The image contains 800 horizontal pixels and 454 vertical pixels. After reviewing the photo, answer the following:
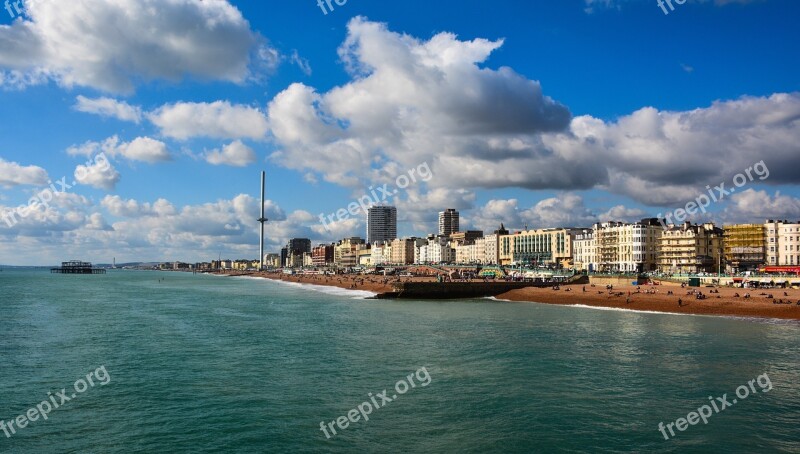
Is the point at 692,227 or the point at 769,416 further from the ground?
the point at 692,227

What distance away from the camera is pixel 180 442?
21.4 meters

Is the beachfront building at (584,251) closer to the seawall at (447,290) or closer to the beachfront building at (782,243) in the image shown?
the beachfront building at (782,243)

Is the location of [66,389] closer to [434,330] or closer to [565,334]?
[434,330]

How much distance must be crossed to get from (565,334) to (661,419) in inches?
995

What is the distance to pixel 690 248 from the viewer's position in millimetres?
142750

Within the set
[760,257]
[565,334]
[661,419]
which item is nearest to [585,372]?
[661,419]

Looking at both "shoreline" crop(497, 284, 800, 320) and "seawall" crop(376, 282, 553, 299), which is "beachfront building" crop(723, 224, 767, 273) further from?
"seawall" crop(376, 282, 553, 299)

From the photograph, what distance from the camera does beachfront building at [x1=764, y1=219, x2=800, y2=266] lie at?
133 m

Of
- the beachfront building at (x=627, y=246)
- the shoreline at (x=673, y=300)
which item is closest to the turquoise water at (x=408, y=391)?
the shoreline at (x=673, y=300)

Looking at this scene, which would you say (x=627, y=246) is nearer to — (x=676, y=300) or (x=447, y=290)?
(x=447, y=290)

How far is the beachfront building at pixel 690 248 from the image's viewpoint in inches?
5536

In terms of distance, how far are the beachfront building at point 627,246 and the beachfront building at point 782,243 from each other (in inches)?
956

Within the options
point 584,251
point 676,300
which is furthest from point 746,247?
point 676,300

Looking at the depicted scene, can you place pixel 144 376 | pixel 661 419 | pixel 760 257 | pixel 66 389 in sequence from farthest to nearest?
pixel 760 257
pixel 144 376
pixel 66 389
pixel 661 419
